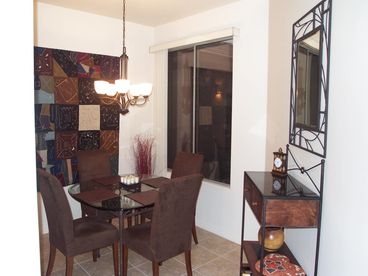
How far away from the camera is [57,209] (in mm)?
2346

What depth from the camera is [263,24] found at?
313cm

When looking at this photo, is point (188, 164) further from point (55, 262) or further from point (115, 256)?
point (55, 262)

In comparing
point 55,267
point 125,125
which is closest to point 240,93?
point 125,125

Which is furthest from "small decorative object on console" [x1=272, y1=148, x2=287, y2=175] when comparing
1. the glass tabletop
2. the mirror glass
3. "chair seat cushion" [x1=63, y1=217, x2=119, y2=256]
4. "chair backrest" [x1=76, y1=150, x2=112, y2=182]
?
"chair backrest" [x1=76, y1=150, x2=112, y2=182]

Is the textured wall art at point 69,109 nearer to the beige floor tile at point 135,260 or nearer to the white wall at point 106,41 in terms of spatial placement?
the white wall at point 106,41

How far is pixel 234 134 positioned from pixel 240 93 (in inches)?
17.8

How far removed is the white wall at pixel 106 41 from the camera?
11.7 ft

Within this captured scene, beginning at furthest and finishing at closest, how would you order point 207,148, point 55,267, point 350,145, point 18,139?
point 207,148, point 55,267, point 350,145, point 18,139

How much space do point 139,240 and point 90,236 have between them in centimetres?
40

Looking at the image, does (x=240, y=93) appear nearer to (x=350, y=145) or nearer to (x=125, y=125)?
(x=125, y=125)

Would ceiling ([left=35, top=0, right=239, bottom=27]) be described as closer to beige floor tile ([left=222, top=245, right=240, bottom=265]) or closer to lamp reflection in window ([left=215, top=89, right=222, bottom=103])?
lamp reflection in window ([left=215, top=89, right=222, bottom=103])

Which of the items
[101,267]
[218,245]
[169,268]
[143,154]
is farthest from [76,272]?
[143,154]

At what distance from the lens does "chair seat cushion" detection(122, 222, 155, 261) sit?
2.40 m

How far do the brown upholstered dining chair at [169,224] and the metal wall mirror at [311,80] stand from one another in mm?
840
